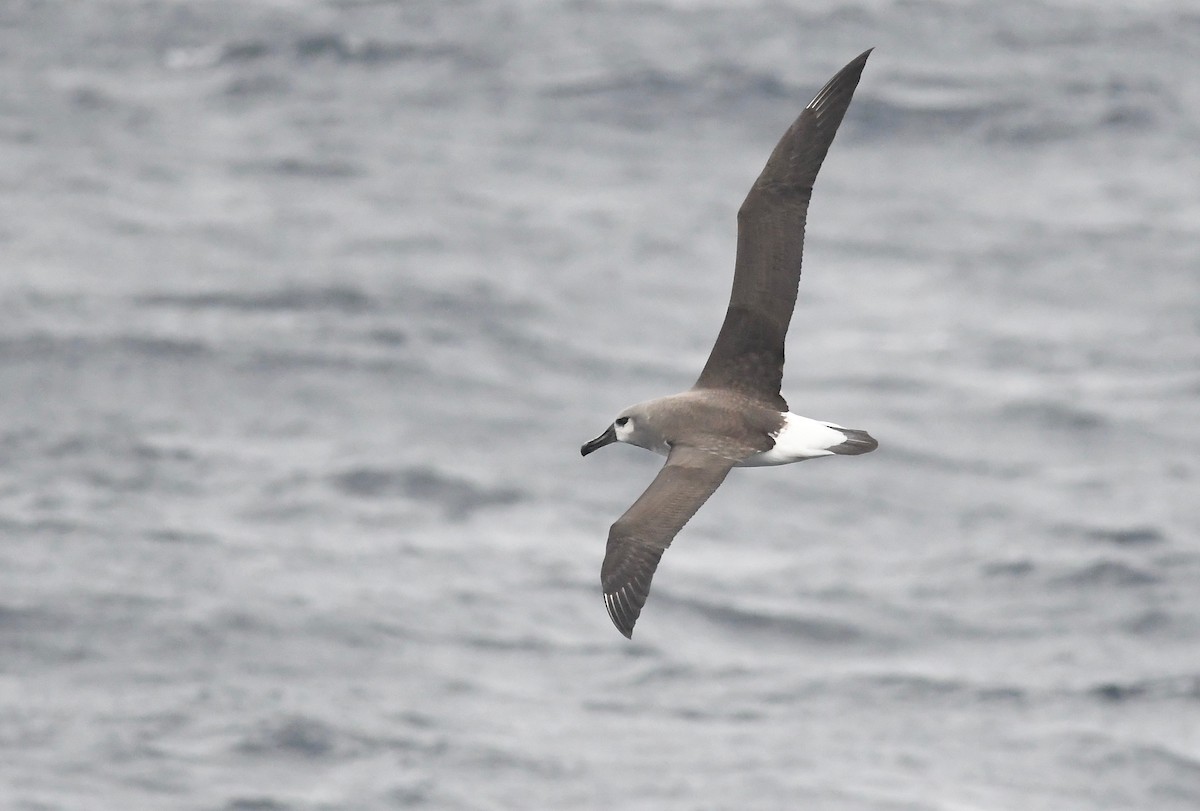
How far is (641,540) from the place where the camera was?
32.8 feet

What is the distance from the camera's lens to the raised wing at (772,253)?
1094cm

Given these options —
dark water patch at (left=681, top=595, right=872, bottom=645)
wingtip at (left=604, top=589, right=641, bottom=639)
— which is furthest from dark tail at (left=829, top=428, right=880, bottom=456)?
dark water patch at (left=681, top=595, right=872, bottom=645)

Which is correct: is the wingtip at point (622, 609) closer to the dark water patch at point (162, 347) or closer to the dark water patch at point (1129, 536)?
the dark water patch at point (1129, 536)

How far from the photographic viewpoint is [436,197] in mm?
30359

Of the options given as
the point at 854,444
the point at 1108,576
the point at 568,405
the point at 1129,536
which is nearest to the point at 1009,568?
the point at 1108,576

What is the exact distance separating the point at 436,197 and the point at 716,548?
944 cm

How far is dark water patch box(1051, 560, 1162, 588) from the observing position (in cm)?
2244

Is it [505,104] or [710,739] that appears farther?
[505,104]

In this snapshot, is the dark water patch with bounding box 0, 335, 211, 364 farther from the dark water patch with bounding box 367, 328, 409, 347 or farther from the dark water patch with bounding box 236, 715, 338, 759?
the dark water patch with bounding box 236, 715, 338, 759

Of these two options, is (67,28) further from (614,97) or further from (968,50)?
(968,50)

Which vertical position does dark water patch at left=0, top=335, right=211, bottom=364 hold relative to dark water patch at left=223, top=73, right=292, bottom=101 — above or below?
below

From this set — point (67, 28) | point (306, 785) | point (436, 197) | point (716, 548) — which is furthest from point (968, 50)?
point (306, 785)

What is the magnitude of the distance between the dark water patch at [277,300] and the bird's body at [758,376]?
1614 centimetres

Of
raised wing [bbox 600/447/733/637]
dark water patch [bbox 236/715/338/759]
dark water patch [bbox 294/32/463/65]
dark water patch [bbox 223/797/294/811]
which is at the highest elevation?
dark water patch [bbox 294/32/463/65]
